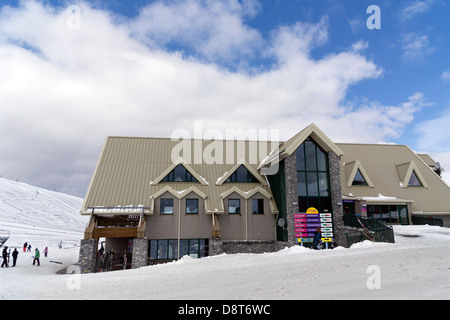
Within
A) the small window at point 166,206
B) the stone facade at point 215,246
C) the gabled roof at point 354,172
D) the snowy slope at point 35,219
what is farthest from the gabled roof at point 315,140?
the snowy slope at point 35,219

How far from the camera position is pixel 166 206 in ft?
74.5

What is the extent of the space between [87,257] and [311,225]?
15760 millimetres

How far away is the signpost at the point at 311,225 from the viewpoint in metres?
21.4

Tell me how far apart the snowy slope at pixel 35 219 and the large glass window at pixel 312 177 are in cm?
4311

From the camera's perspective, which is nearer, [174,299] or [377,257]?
[174,299]

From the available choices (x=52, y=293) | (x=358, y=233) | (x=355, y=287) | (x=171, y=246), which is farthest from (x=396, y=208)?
(x=52, y=293)

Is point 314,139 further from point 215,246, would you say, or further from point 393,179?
point 215,246

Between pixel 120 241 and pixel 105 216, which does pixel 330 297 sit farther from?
pixel 120 241

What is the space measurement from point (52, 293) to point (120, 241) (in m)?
18.6

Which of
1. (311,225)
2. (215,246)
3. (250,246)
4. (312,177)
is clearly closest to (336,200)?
(312,177)

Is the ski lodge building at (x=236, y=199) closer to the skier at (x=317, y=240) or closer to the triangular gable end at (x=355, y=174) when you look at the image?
the triangular gable end at (x=355, y=174)

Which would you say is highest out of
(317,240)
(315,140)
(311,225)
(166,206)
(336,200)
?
(315,140)

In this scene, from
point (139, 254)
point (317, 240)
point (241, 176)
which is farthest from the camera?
point (241, 176)

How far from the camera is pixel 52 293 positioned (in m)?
9.05
